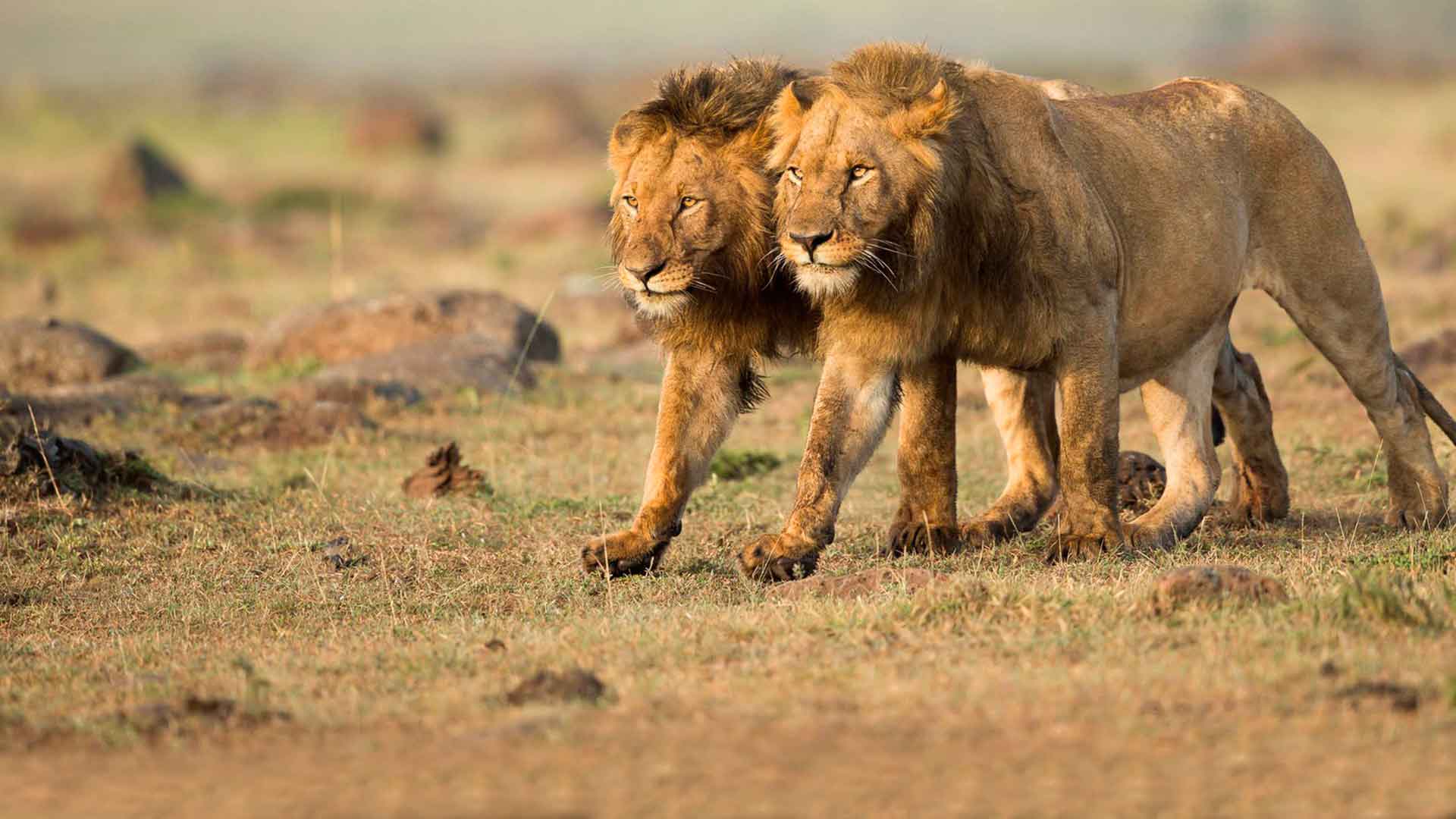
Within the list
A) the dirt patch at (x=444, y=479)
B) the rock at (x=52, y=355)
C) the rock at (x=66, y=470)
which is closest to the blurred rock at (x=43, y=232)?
the rock at (x=52, y=355)

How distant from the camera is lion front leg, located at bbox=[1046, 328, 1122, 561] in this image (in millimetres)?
6848

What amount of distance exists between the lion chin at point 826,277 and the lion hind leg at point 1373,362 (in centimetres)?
247

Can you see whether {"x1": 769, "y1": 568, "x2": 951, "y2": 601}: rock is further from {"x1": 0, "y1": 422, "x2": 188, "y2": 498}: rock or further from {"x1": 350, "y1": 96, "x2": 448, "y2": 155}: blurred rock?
{"x1": 350, "y1": 96, "x2": 448, "y2": 155}: blurred rock

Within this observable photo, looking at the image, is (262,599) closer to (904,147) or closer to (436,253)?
(904,147)

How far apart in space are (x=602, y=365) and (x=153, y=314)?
249 inches

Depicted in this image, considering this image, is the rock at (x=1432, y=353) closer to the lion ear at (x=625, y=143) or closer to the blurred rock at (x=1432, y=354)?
the blurred rock at (x=1432, y=354)

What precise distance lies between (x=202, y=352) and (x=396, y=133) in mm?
26070

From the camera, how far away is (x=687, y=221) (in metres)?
6.61

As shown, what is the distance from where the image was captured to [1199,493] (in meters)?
7.83

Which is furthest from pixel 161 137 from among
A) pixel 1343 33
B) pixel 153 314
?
pixel 1343 33

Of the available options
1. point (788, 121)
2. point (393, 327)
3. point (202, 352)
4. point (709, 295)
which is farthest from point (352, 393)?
point (788, 121)

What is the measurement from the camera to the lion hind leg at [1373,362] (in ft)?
25.6

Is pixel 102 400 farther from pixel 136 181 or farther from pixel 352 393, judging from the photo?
pixel 136 181

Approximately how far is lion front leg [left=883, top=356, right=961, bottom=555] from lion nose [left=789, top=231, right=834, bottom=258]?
3.95ft
